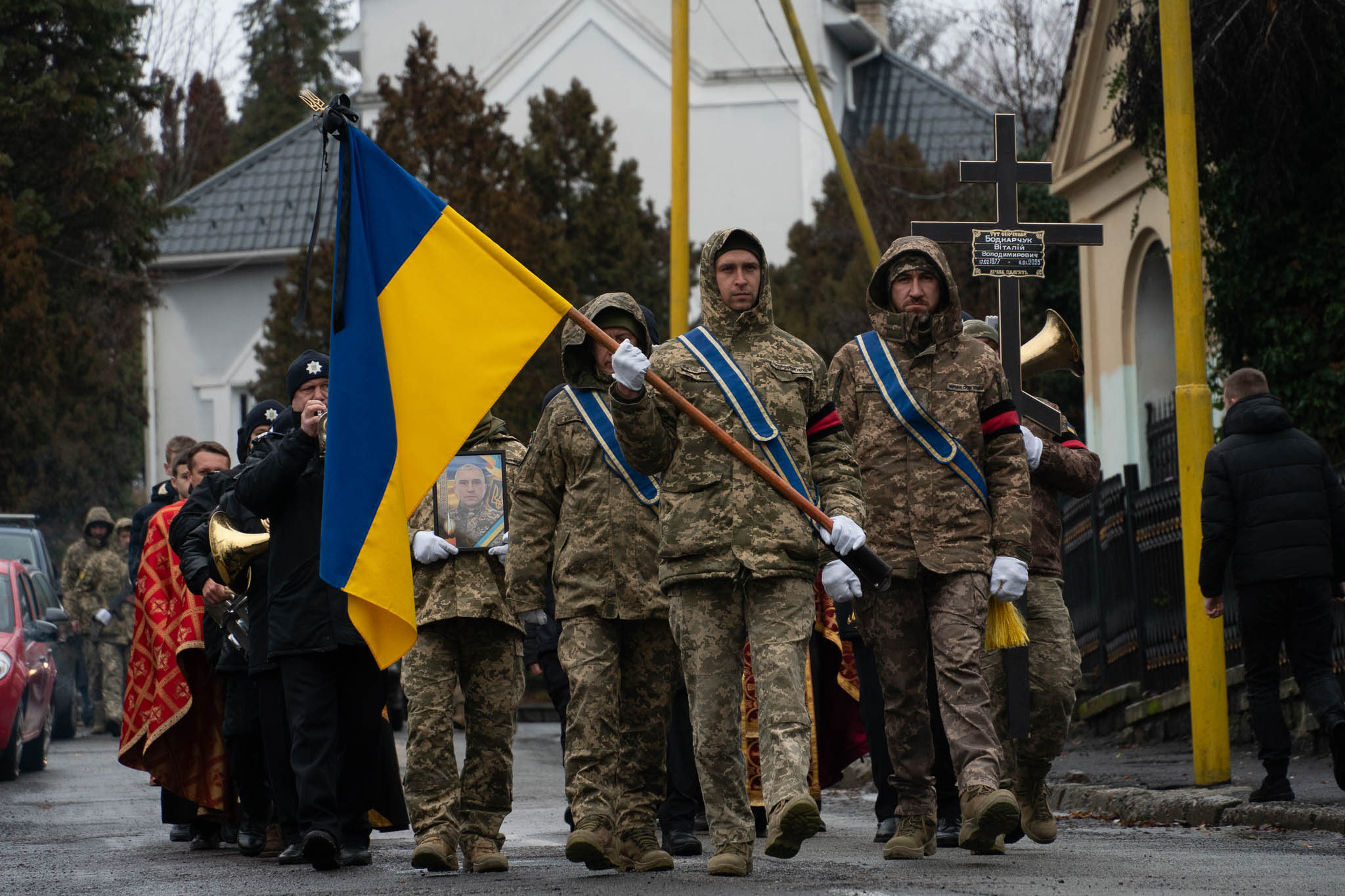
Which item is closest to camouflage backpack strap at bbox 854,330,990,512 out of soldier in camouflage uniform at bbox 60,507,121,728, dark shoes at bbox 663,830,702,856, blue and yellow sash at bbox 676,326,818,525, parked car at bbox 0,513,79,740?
blue and yellow sash at bbox 676,326,818,525

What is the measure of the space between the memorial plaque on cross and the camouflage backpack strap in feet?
7.04

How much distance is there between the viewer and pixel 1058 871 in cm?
725

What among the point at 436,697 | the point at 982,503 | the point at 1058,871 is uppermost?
the point at 982,503

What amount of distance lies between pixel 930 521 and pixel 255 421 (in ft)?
11.2

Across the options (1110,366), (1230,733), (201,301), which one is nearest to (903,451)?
(1230,733)

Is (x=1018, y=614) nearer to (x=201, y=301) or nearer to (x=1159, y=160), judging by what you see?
(x=1159, y=160)

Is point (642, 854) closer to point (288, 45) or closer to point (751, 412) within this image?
point (751, 412)

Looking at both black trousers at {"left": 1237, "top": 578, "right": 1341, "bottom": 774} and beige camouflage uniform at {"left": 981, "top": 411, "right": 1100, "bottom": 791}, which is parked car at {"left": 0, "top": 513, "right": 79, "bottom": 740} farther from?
beige camouflage uniform at {"left": 981, "top": 411, "right": 1100, "bottom": 791}

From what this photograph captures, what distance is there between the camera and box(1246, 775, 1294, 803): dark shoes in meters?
9.80

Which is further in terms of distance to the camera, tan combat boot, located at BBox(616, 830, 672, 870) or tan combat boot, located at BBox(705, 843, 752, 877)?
tan combat boot, located at BBox(616, 830, 672, 870)

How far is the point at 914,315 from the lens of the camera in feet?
26.2

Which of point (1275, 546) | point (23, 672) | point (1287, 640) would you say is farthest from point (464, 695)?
point (23, 672)

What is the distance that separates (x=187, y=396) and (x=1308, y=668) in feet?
110

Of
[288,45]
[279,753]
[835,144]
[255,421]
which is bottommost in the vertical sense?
[279,753]
